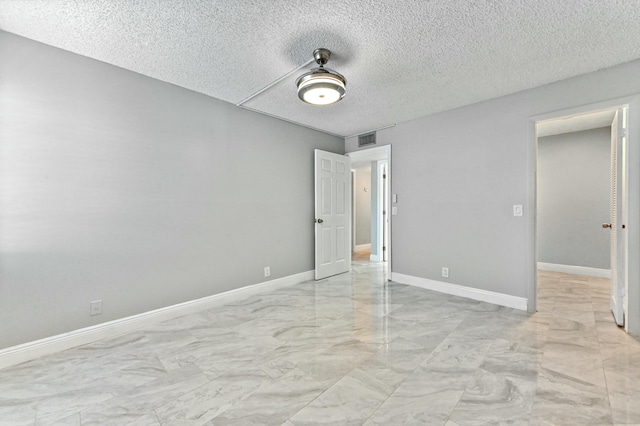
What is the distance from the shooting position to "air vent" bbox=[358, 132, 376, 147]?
181 inches

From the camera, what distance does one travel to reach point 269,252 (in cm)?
392

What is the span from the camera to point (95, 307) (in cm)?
248

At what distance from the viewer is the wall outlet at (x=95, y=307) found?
2.46m

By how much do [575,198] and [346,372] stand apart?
5.26 metres

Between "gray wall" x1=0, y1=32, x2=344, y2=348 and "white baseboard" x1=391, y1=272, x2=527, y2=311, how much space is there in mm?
2137

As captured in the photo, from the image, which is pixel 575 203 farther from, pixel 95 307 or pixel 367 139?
pixel 95 307

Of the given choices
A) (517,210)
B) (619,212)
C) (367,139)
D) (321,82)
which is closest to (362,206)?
(367,139)

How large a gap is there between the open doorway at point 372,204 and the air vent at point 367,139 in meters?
0.12

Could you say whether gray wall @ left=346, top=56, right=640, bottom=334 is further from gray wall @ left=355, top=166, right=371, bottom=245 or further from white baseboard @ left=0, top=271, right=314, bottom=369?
gray wall @ left=355, top=166, right=371, bottom=245

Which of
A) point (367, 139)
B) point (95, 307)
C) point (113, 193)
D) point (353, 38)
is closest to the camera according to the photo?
point (353, 38)

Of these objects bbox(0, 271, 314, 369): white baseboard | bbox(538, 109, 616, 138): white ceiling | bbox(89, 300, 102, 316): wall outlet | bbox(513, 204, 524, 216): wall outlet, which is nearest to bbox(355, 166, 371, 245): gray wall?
bbox(538, 109, 616, 138): white ceiling

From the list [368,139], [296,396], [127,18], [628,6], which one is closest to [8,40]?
[127,18]

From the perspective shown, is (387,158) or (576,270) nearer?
(387,158)

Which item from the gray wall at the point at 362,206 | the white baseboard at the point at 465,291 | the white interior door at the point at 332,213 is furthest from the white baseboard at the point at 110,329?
the gray wall at the point at 362,206
